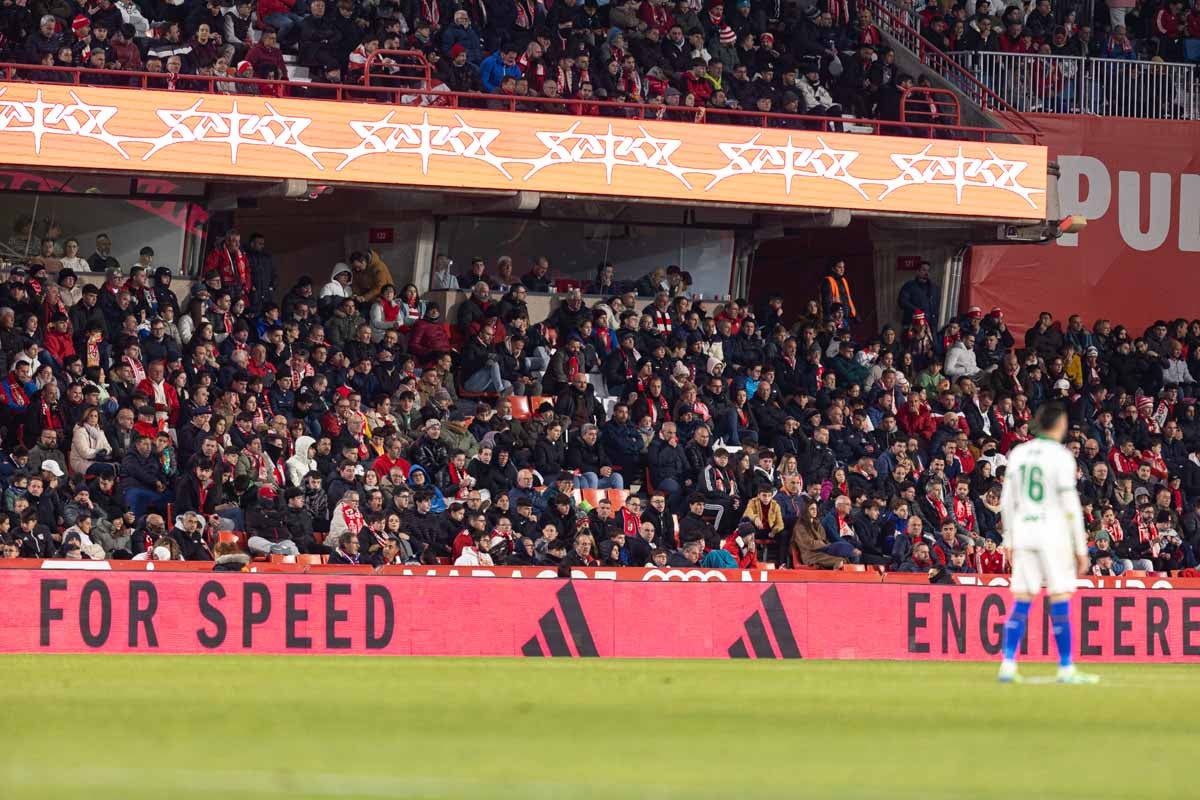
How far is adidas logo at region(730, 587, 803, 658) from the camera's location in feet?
62.5

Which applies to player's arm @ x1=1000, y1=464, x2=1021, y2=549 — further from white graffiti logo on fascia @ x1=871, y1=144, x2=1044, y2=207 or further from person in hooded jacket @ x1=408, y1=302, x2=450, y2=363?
white graffiti logo on fascia @ x1=871, y1=144, x2=1044, y2=207

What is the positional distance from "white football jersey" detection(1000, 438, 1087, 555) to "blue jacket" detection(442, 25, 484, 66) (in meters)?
16.9

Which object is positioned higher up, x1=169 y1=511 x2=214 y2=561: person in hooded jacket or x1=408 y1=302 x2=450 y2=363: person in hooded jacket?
x1=408 y1=302 x2=450 y2=363: person in hooded jacket

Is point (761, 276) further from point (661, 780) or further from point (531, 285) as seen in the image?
point (661, 780)

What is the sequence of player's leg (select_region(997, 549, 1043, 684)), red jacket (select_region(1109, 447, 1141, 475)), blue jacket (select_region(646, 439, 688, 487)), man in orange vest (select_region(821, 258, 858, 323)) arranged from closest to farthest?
player's leg (select_region(997, 549, 1043, 684)), blue jacket (select_region(646, 439, 688, 487)), red jacket (select_region(1109, 447, 1141, 475)), man in orange vest (select_region(821, 258, 858, 323))

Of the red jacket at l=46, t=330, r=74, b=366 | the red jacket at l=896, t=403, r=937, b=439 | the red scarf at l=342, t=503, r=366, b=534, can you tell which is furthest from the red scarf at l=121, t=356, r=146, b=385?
the red jacket at l=896, t=403, r=937, b=439

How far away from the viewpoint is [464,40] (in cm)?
2747

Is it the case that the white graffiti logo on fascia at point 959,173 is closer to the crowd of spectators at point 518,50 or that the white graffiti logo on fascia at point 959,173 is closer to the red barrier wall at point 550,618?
the crowd of spectators at point 518,50

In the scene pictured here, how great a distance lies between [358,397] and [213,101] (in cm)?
479

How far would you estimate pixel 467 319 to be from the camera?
26.9 metres

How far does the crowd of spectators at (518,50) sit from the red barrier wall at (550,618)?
30.4 feet

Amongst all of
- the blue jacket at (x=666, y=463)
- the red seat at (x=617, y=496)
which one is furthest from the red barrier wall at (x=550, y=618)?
the blue jacket at (x=666, y=463)

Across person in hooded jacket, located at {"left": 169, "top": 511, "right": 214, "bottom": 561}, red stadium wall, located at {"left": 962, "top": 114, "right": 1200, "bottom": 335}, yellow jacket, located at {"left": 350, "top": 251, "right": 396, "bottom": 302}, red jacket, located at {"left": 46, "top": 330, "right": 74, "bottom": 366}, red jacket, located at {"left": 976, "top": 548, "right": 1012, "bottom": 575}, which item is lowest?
red jacket, located at {"left": 976, "top": 548, "right": 1012, "bottom": 575}

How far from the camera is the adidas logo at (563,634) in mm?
18484
